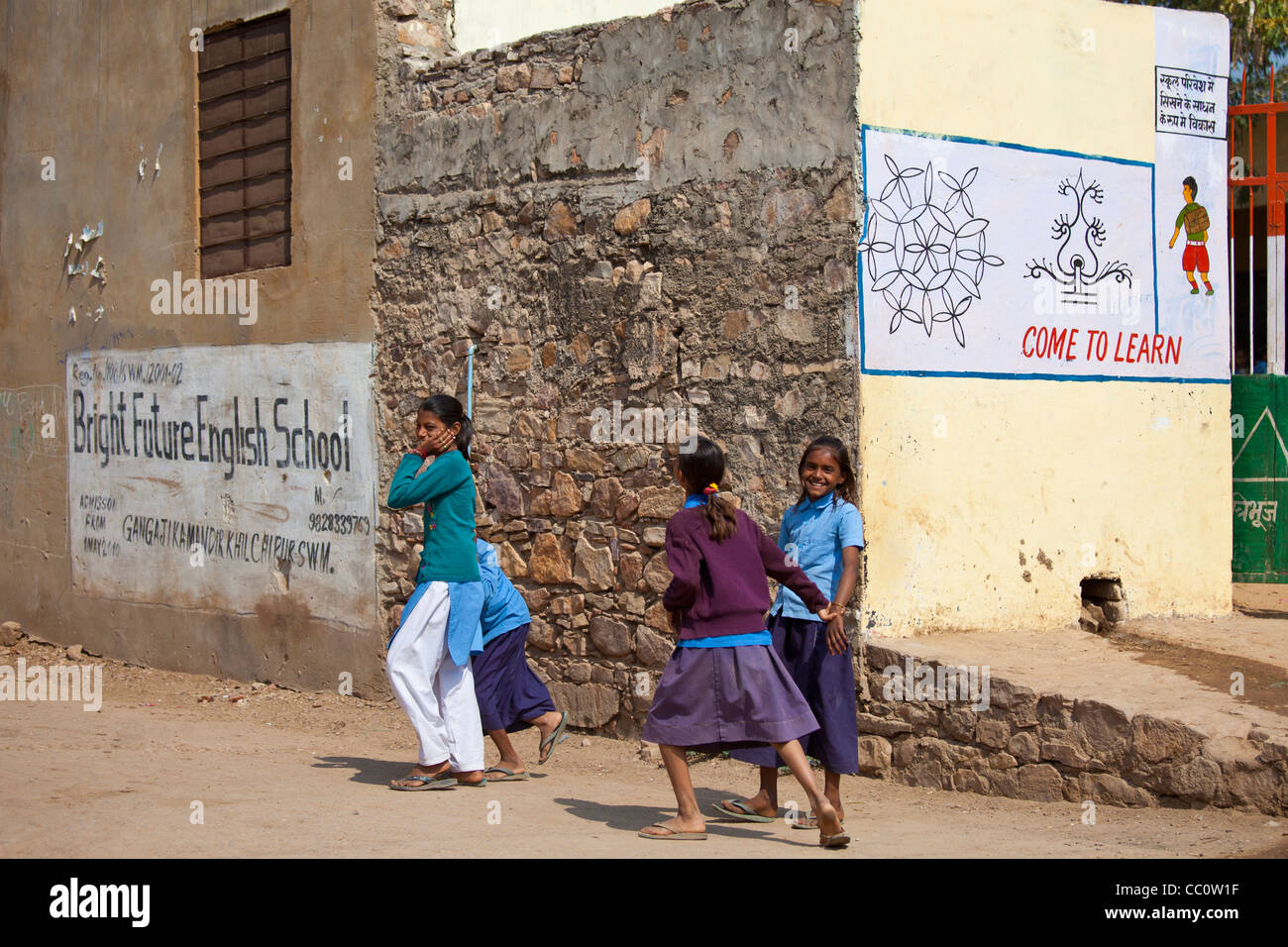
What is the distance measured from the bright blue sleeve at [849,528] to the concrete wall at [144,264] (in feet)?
13.4

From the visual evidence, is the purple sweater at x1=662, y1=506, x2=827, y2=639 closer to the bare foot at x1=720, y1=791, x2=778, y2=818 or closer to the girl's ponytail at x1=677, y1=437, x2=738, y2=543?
the girl's ponytail at x1=677, y1=437, x2=738, y2=543

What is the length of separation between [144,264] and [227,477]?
1892 millimetres

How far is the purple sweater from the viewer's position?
194 inches

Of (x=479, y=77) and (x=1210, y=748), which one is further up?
(x=479, y=77)

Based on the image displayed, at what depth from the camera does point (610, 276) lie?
736 cm

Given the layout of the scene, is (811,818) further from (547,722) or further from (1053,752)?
(547,722)

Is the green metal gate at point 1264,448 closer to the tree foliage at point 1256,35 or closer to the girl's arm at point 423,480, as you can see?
the girl's arm at point 423,480

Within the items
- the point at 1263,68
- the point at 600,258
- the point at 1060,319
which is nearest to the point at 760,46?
the point at 600,258

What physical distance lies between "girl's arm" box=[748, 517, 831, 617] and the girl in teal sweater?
1.48 meters

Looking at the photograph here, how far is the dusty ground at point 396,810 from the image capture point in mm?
4867

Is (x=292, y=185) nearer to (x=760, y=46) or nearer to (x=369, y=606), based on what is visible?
(x=369, y=606)

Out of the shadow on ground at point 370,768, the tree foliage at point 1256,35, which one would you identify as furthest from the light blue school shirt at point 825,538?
the tree foliage at point 1256,35

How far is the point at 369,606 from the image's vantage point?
850 centimetres

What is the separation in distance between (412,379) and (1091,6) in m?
4.25
